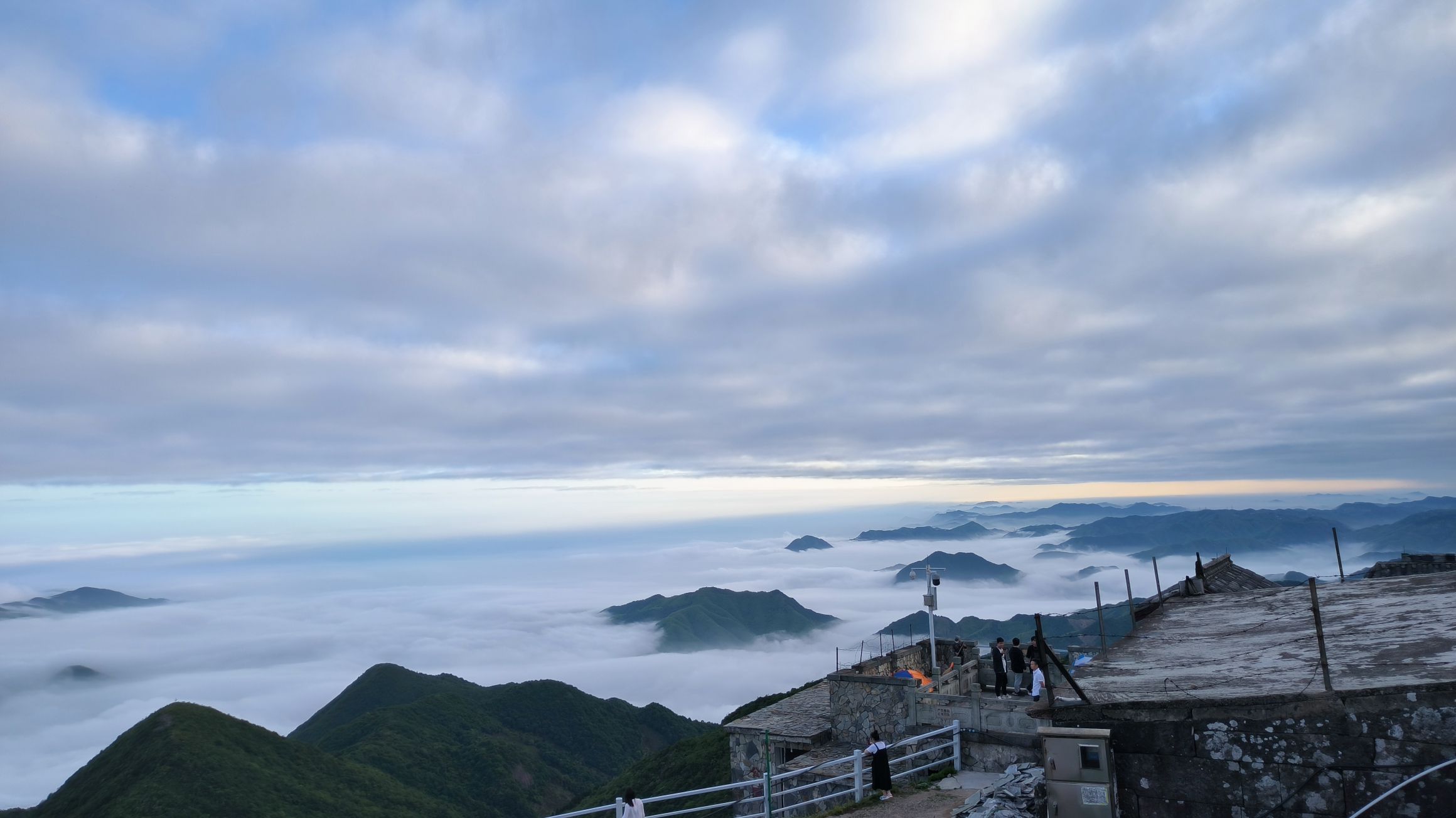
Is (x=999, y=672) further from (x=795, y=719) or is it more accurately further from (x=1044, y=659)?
(x=1044, y=659)

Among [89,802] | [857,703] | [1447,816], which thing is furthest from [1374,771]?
[89,802]

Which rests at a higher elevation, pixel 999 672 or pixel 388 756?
pixel 999 672

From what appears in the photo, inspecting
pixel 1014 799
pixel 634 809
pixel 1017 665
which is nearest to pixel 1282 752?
pixel 1014 799

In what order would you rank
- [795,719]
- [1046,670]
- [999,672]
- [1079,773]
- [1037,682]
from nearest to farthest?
1. [1046,670]
2. [1079,773]
3. [1037,682]
4. [999,672]
5. [795,719]

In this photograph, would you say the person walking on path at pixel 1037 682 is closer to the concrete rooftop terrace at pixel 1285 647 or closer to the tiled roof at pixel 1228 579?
the concrete rooftop terrace at pixel 1285 647

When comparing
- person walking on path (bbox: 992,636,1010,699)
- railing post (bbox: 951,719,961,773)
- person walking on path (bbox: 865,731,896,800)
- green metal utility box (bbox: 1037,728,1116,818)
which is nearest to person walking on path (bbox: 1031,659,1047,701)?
person walking on path (bbox: 992,636,1010,699)

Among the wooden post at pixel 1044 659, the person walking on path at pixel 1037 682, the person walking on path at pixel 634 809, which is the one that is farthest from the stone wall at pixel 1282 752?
the person walking on path at pixel 1037 682

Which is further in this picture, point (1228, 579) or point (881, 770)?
point (1228, 579)
